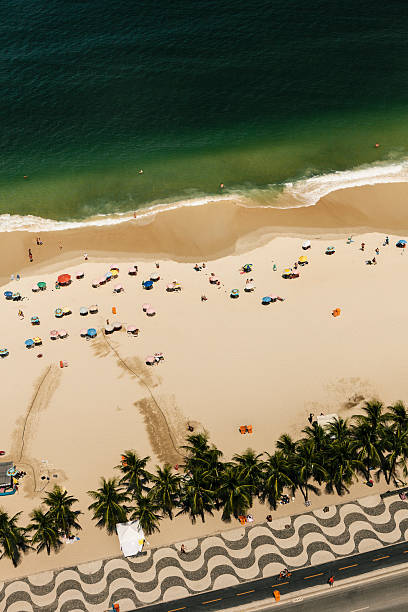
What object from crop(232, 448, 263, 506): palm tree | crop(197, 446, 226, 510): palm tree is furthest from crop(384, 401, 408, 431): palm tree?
crop(197, 446, 226, 510): palm tree

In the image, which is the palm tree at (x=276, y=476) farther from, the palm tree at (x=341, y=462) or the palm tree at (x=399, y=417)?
the palm tree at (x=399, y=417)

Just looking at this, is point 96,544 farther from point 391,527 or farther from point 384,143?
point 384,143

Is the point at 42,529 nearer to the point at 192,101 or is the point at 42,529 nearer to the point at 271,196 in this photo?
the point at 271,196

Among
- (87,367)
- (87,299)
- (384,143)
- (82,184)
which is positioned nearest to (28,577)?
(87,367)

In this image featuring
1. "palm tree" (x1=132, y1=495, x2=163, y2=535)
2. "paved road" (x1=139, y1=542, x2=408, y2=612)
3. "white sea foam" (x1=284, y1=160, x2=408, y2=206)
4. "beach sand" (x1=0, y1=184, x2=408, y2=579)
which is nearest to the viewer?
"paved road" (x1=139, y1=542, x2=408, y2=612)

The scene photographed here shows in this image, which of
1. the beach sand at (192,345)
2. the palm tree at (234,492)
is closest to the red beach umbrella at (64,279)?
the beach sand at (192,345)

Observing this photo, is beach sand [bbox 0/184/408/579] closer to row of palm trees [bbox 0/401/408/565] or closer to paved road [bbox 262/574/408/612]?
row of palm trees [bbox 0/401/408/565]
